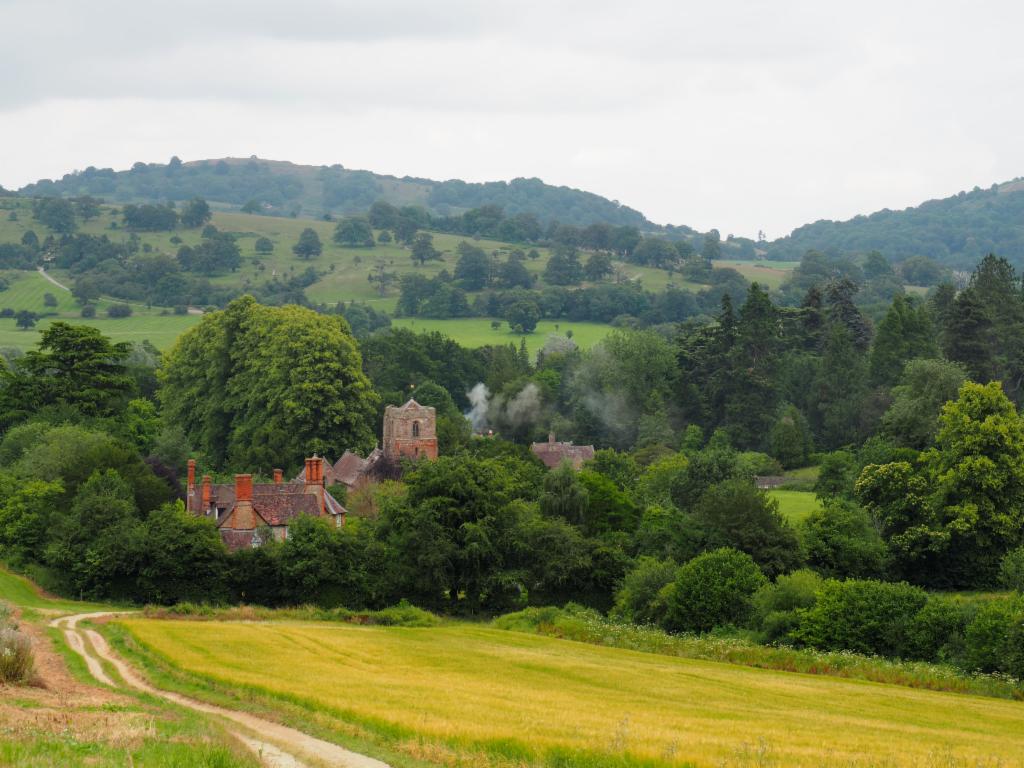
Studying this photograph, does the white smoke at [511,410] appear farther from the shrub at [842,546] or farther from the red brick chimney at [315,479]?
the shrub at [842,546]

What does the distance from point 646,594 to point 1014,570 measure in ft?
47.2

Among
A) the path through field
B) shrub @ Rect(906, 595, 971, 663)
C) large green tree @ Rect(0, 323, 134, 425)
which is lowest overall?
shrub @ Rect(906, 595, 971, 663)

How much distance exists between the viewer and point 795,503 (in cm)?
7725

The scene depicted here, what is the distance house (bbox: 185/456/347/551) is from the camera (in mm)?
61234

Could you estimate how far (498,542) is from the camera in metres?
57.7

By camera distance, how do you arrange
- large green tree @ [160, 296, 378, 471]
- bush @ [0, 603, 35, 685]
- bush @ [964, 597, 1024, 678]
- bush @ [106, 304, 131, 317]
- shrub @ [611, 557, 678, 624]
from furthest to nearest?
bush @ [106, 304, 131, 317] < large green tree @ [160, 296, 378, 471] < shrub @ [611, 557, 678, 624] < bush @ [964, 597, 1024, 678] < bush @ [0, 603, 35, 685]

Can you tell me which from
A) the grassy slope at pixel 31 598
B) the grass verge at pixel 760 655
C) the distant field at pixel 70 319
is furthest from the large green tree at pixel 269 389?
the distant field at pixel 70 319

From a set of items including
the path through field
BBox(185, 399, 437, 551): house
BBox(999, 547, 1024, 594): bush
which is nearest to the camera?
the path through field

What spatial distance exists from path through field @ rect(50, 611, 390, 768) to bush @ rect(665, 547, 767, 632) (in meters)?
21.9

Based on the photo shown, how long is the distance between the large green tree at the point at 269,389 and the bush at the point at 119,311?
77.7 metres

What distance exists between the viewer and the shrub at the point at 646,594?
52.1 metres

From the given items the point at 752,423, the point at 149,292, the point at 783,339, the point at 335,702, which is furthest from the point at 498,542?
the point at 149,292

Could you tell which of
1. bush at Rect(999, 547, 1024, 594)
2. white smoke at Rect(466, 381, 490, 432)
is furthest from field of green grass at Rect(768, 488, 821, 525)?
white smoke at Rect(466, 381, 490, 432)

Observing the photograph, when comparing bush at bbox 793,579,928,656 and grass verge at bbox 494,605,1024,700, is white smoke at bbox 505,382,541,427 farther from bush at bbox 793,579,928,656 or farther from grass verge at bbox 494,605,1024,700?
bush at bbox 793,579,928,656
